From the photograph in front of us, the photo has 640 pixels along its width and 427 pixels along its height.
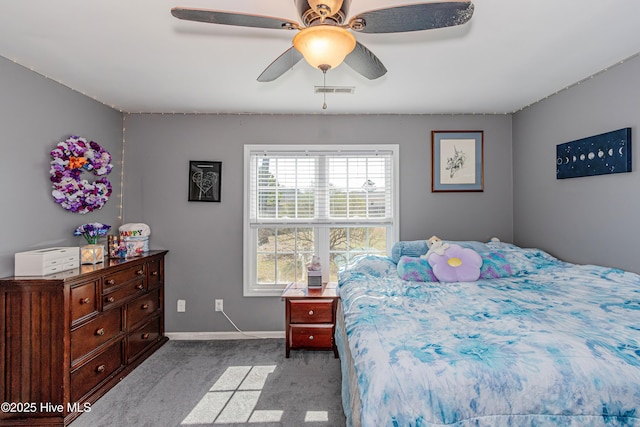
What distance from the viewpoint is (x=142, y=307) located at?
9.98ft

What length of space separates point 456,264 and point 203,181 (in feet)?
8.47

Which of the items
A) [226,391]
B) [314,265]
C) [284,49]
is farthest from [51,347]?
[284,49]

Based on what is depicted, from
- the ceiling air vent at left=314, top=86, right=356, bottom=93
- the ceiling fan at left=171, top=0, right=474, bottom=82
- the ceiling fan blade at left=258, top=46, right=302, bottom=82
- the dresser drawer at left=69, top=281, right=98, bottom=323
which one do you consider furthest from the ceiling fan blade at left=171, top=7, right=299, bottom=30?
the dresser drawer at left=69, top=281, right=98, bottom=323

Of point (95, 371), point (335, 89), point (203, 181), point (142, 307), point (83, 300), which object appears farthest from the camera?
point (203, 181)

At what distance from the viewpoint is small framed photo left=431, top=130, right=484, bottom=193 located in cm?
354

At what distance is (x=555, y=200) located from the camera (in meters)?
3.00

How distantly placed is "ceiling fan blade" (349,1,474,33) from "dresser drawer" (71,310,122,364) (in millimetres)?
2551

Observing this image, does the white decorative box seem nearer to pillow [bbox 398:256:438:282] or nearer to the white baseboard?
the white baseboard

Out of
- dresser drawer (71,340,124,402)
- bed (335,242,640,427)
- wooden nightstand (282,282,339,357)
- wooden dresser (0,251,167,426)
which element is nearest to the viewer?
bed (335,242,640,427)

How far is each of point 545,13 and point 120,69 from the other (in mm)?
2768

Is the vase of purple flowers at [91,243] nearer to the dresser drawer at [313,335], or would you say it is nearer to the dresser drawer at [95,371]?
the dresser drawer at [95,371]

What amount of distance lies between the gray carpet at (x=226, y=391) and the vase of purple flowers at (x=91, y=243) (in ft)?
3.29

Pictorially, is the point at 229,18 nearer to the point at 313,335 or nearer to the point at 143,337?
the point at 313,335

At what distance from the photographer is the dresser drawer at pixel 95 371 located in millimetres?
2240
